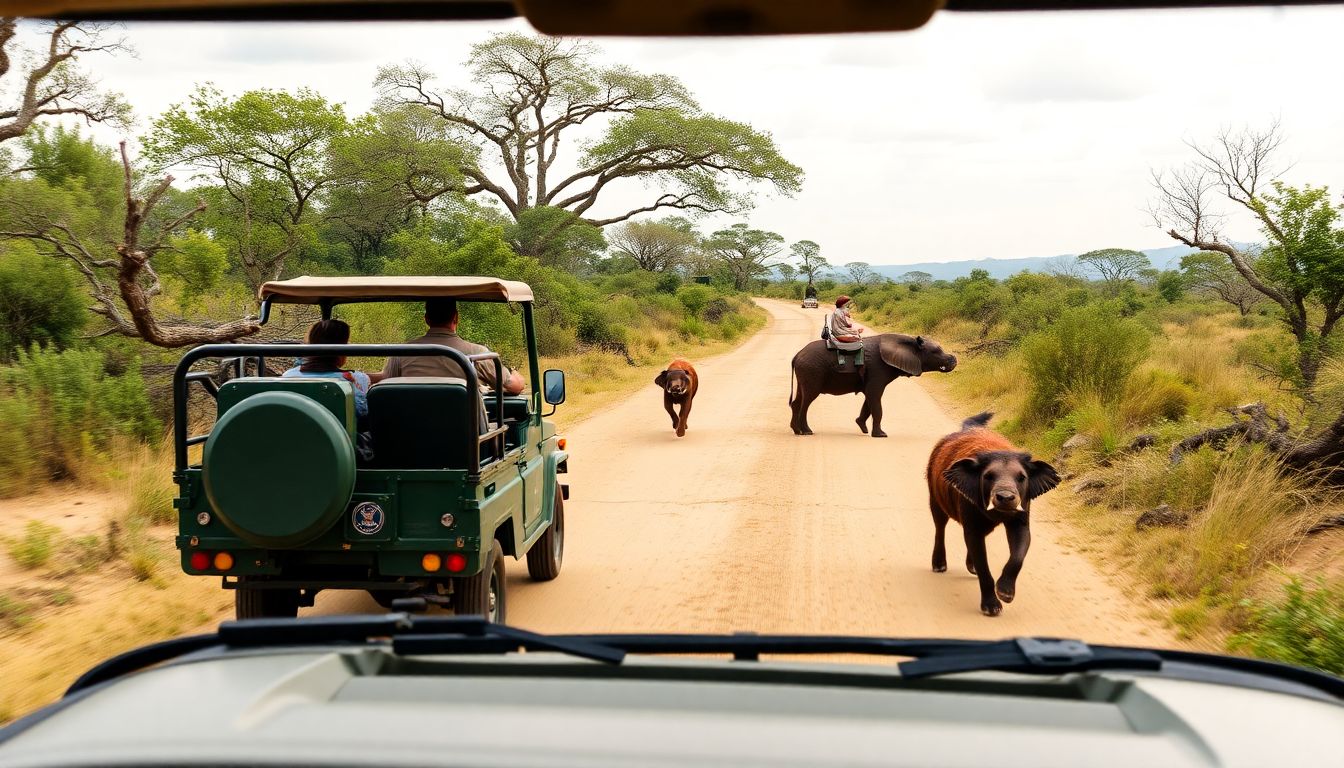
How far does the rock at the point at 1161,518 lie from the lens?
333 inches

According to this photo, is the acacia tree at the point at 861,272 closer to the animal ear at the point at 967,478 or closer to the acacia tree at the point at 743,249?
the acacia tree at the point at 743,249

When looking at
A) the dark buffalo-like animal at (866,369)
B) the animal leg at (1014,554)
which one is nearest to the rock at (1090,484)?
the animal leg at (1014,554)

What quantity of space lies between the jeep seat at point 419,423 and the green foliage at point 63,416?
212 inches

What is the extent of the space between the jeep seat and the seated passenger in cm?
19

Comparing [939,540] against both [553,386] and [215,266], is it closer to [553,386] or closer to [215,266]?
[553,386]

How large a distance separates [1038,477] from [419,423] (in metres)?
3.79

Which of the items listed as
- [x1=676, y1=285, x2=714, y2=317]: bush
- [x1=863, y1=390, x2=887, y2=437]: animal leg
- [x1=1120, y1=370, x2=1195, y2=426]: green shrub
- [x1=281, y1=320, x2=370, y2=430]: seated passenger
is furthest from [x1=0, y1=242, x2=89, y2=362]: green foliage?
[x1=676, y1=285, x2=714, y2=317]: bush

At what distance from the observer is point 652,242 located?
260ft

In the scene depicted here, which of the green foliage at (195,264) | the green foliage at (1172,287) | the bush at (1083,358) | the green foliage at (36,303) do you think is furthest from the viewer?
the green foliage at (1172,287)

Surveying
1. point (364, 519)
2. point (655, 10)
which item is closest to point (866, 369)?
point (364, 519)

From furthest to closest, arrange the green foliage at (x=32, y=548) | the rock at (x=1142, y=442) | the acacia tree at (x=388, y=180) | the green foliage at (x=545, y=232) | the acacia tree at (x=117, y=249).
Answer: the green foliage at (x=545, y=232)
the acacia tree at (x=388, y=180)
the rock at (x=1142, y=442)
the acacia tree at (x=117, y=249)
the green foliage at (x=32, y=548)

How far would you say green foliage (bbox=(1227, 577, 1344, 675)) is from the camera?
5.34 meters

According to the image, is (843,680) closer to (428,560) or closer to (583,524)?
(428,560)

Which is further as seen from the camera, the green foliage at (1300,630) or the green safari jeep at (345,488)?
the green foliage at (1300,630)
